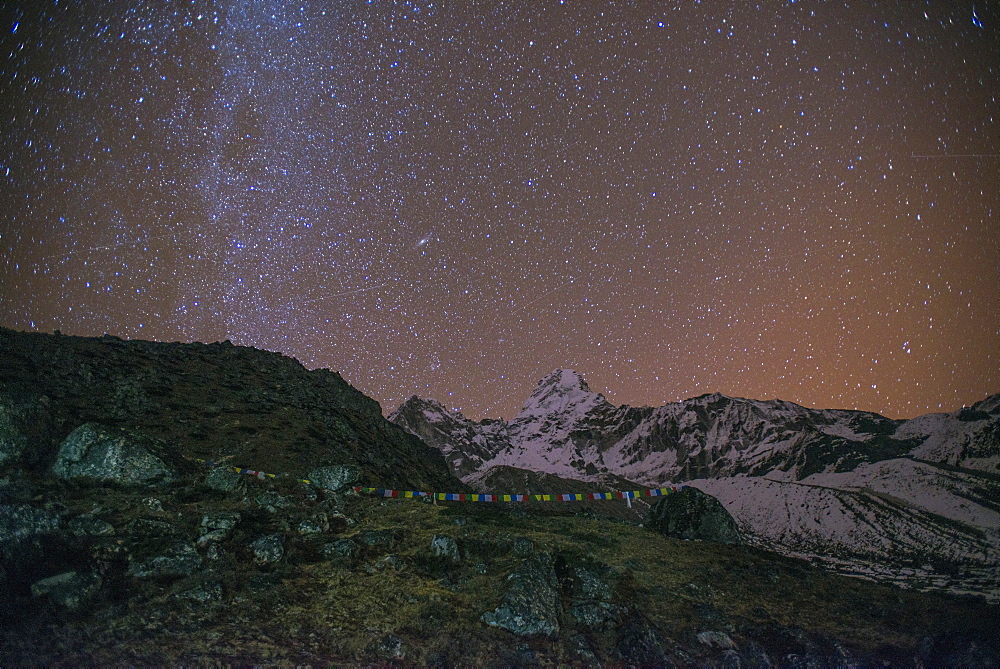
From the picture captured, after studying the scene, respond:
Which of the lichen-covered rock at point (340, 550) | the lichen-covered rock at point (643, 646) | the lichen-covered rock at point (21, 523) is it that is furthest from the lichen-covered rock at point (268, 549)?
the lichen-covered rock at point (643, 646)

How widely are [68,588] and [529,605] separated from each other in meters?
9.21

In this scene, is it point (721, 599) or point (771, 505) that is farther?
point (771, 505)

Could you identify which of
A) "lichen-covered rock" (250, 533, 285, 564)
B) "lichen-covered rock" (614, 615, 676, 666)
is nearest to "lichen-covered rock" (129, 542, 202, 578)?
"lichen-covered rock" (250, 533, 285, 564)

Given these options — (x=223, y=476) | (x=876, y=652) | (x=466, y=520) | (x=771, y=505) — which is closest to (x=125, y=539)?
(x=223, y=476)

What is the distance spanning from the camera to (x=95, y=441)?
1611cm

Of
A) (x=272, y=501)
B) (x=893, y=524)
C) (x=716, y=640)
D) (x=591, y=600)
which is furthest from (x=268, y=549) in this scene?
(x=893, y=524)

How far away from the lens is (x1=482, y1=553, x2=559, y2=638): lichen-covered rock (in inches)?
461

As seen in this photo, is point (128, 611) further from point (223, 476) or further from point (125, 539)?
point (223, 476)

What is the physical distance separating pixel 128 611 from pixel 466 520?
393 inches

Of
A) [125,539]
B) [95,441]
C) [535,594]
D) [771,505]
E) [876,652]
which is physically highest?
[95,441]

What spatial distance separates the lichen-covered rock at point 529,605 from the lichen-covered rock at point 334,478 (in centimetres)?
935

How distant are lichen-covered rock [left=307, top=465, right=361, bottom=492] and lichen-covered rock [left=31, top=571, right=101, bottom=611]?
9724 millimetres

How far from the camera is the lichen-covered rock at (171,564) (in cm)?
1138

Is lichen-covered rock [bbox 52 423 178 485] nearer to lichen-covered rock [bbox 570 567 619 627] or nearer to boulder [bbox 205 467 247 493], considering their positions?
boulder [bbox 205 467 247 493]
